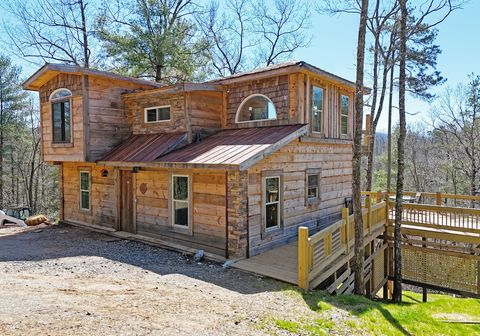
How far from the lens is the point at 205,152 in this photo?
29.7 ft

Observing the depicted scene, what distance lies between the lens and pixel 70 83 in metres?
11.5

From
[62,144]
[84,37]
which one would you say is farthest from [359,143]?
[84,37]

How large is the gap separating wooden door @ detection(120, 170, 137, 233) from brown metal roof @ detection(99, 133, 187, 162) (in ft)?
2.20

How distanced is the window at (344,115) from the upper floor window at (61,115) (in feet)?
30.0

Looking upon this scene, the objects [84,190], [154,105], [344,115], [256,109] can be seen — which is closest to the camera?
[256,109]

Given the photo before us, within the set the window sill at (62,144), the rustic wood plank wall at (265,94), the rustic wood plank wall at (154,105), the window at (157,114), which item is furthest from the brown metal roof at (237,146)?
the window sill at (62,144)

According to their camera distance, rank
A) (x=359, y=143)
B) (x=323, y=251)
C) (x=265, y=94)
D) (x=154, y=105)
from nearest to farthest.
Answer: (x=359, y=143)
(x=323, y=251)
(x=265, y=94)
(x=154, y=105)

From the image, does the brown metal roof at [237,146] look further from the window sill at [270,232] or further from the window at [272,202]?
the window sill at [270,232]

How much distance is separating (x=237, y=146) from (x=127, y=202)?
14.6 feet

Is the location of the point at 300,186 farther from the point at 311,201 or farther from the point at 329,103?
the point at 329,103

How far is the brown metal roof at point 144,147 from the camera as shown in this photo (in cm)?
988

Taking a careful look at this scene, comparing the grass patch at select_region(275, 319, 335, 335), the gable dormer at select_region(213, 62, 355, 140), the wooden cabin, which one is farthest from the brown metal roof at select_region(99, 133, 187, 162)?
the grass patch at select_region(275, 319, 335, 335)

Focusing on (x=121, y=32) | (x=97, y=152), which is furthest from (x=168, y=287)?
(x=121, y=32)

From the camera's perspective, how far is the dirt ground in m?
4.37
